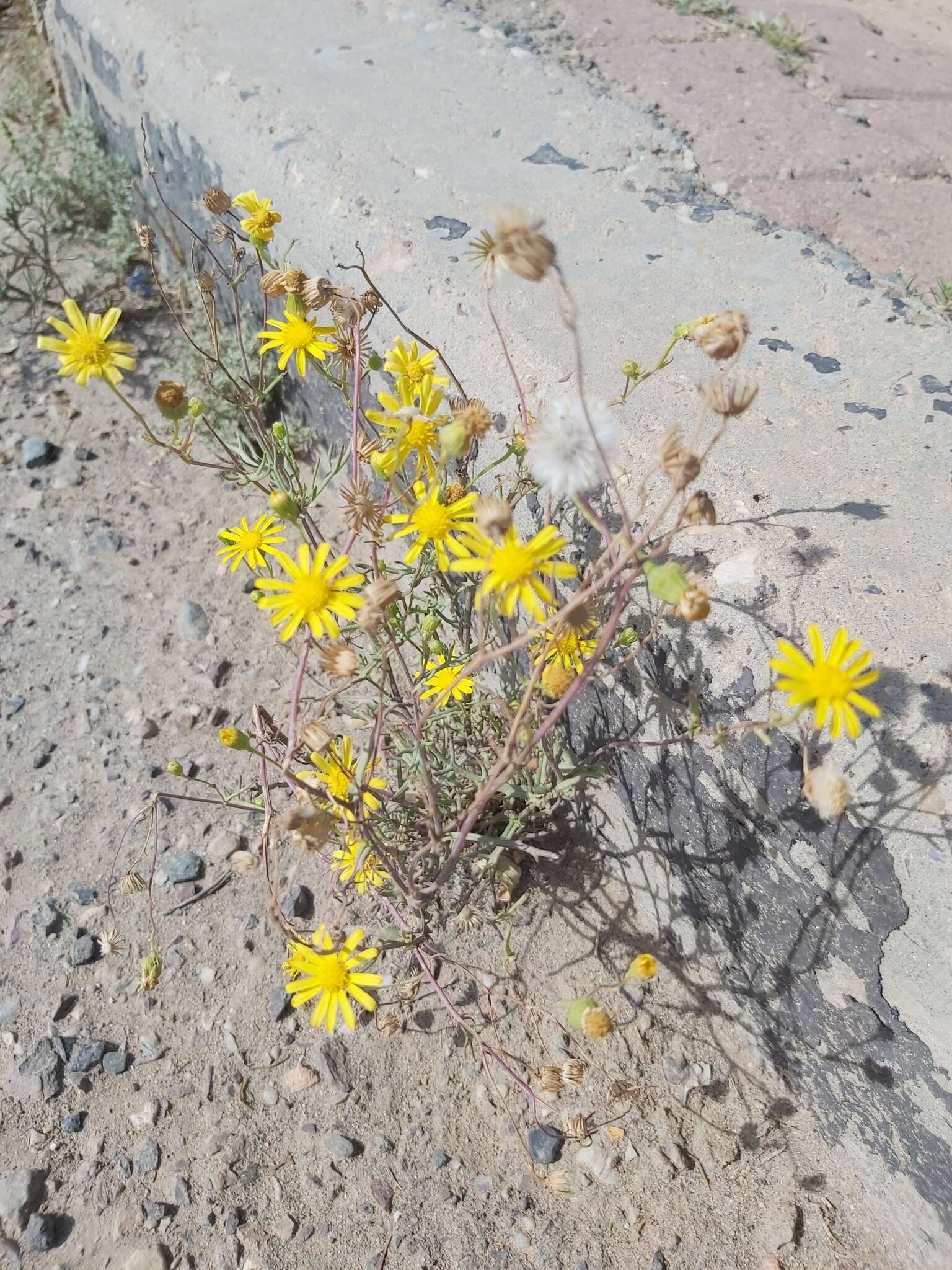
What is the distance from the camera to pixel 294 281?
1.52m

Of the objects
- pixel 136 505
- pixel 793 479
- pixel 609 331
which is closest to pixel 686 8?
pixel 609 331

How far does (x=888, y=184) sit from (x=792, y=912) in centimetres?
189

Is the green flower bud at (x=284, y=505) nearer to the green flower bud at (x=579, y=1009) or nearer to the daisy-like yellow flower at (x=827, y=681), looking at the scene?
the daisy-like yellow flower at (x=827, y=681)

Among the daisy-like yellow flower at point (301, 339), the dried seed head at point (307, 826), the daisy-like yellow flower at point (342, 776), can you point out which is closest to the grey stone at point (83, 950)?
the daisy-like yellow flower at point (342, 776)

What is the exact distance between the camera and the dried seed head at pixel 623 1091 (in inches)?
61.6

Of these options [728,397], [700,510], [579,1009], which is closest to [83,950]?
[579,1009]

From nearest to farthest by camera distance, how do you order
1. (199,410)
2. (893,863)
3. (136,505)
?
(893,863) → (199,410) → (136,505)

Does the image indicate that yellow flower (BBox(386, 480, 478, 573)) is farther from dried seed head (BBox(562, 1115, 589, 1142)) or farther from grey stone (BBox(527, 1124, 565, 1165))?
grey stone (BBox(527, 1124, 565, 1165))

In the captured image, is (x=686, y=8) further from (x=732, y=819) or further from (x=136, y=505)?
(x=732, y=819)

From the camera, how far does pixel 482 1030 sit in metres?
1.77

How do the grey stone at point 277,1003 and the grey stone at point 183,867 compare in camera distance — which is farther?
the grey stone at point 183,867

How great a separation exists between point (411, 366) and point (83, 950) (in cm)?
142

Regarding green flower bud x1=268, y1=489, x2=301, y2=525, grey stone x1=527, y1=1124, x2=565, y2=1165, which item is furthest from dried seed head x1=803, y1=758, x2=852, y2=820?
grey stone x1=527, y1=1124, x2=565, y2=1165

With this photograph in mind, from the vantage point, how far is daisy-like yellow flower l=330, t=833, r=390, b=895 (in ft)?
5.21
